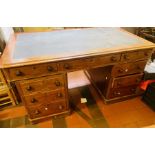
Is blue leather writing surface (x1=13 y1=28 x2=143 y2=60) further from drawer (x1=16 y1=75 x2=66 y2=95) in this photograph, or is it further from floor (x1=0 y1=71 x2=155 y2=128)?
floor (x1=0 y1=71 x2=155 y2=128)

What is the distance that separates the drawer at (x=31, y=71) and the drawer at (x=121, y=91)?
867mm

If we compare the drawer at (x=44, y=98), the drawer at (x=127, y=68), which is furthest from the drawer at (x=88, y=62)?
the drawer at (x=44, y=98)

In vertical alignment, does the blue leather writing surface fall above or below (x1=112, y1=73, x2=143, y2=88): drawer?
above

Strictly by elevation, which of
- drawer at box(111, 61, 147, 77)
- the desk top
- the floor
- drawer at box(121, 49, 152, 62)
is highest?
the desk top

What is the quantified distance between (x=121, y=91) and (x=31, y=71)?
118 cm

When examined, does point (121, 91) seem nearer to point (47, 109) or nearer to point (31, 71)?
point (47, 109)

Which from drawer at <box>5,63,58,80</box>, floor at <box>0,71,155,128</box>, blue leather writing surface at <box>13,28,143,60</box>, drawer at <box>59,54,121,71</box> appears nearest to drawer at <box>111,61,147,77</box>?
drawer at <box>59,54,121,71</box>

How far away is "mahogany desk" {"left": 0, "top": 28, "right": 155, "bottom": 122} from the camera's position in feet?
3.96

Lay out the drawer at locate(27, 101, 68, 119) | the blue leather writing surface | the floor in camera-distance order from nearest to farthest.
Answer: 1. the blue leather writing surface
2. the drawer at locate(27, 101, 68, 119)
3. the floor

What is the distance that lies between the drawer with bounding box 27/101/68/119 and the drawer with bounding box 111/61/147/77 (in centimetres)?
68

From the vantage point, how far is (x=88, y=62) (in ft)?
4.44

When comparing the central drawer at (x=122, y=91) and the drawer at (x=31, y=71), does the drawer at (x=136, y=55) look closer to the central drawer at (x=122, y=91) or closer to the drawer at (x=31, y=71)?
the central drawer at (x=122, y=91)

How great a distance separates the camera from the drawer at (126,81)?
1.67m
